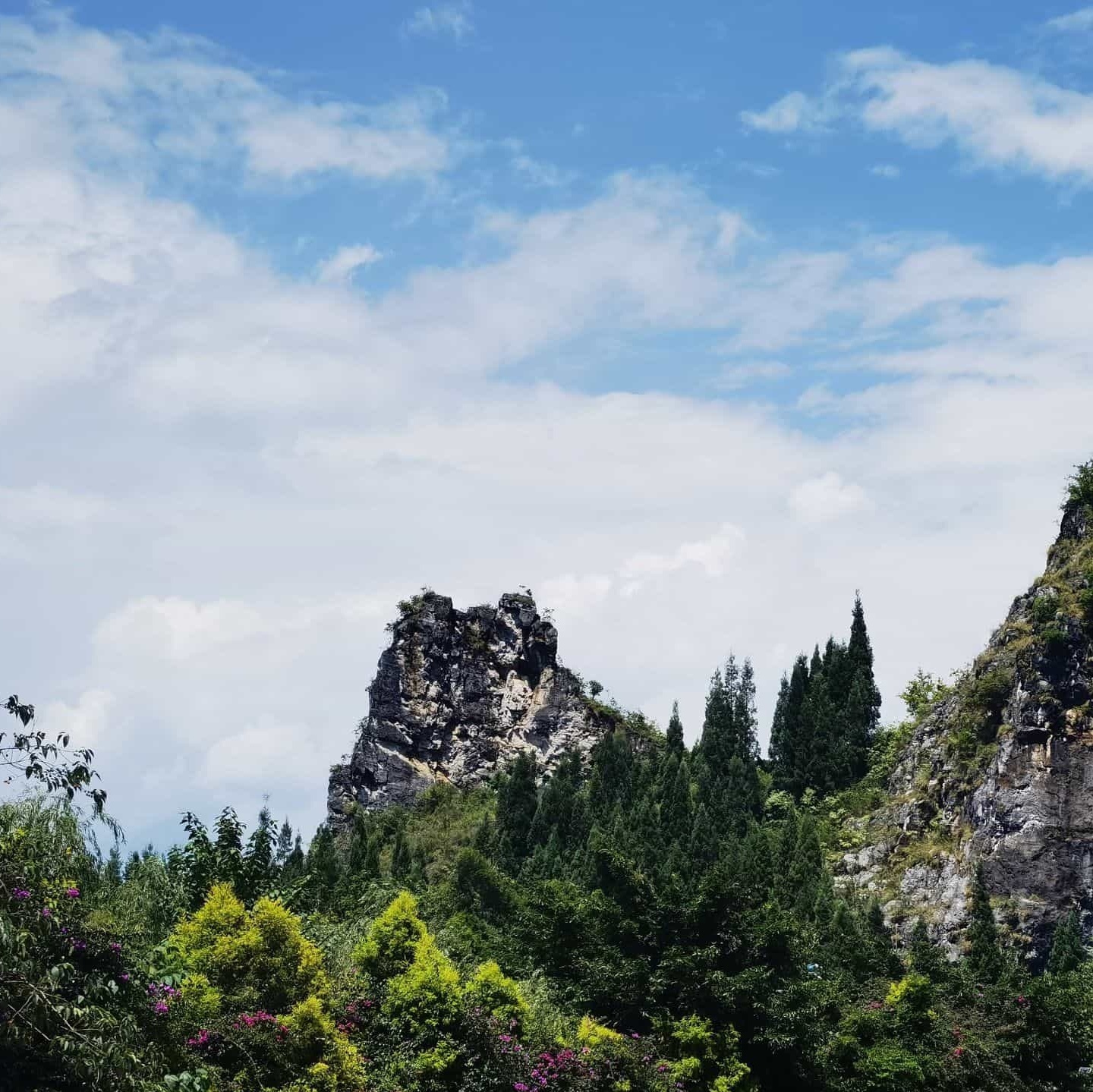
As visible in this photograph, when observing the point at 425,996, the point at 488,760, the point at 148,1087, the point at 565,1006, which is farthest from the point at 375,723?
the point at 148,1087

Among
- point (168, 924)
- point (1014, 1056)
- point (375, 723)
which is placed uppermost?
point (375, 723)

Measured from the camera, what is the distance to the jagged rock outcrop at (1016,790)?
5859cm

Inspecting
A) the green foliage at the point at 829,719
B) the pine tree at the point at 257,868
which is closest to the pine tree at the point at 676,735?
the green foliage at the point at 829,719

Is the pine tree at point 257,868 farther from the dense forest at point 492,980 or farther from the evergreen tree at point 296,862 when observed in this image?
the evergreen tree at point 296,862

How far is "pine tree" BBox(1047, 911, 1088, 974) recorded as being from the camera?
51.5m

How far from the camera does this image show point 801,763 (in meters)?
77.3

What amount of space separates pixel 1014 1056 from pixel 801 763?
41.1 m

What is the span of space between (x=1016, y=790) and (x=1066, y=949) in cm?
981

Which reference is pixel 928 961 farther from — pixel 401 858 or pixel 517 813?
pixel 517 813

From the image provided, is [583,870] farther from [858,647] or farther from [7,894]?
[7,894]

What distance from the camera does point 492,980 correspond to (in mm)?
28594

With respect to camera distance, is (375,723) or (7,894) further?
(375,723)

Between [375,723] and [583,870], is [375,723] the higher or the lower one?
the higher one

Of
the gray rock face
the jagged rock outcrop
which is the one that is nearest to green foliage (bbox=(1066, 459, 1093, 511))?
the jagged rock outcrop
